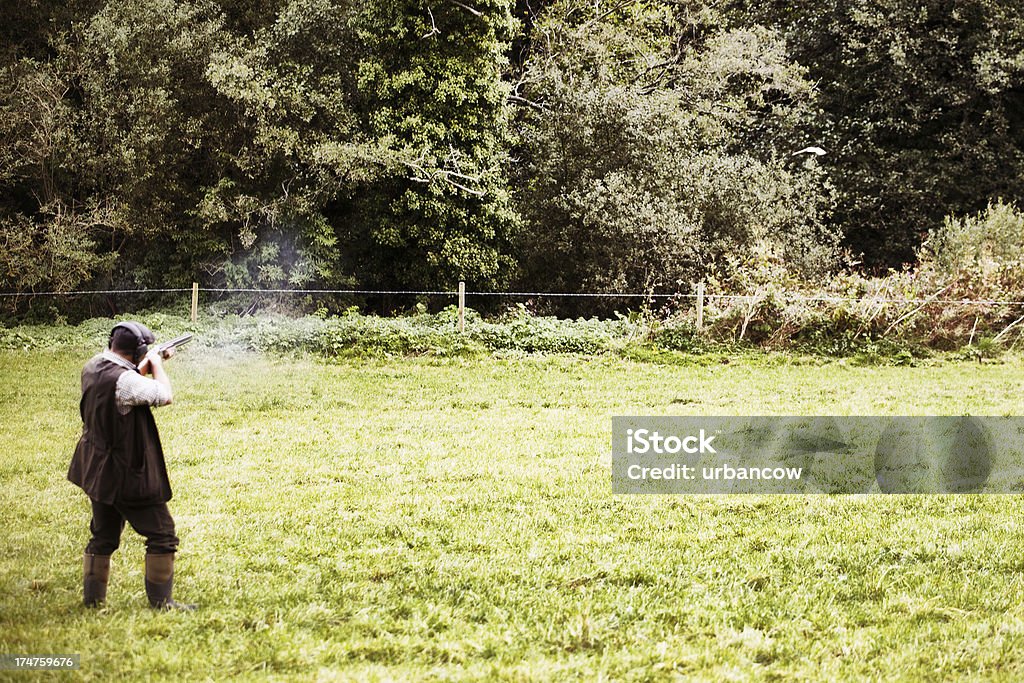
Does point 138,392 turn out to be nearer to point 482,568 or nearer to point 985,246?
point 482,568

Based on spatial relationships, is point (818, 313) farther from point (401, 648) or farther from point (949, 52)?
point (401, 648)

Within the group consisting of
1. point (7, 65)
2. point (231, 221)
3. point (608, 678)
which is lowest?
point (608, 678)

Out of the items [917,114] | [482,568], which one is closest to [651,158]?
[917,114]

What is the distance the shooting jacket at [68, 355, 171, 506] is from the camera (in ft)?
11.4

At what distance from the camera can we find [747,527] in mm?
5156

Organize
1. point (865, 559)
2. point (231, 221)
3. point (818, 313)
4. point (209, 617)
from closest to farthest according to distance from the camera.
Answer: point (209, 617), point (865, 559), point (818, 313), point (231, 221)

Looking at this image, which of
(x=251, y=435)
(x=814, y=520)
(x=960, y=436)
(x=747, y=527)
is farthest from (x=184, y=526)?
(x=960, y=436)

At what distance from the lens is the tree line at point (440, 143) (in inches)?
619

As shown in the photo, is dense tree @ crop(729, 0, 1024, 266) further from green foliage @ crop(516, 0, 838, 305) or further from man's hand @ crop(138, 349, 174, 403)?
man's hand @ crop(138, 349, 174, 403)

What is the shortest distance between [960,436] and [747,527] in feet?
10.8

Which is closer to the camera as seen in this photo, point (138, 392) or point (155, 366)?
point (138, 392)
